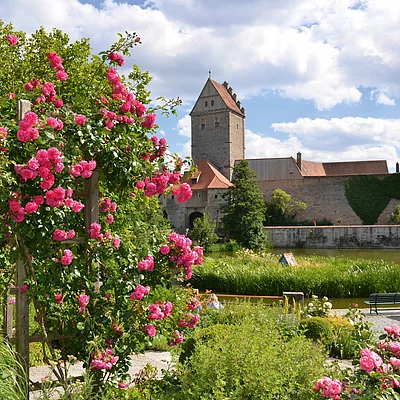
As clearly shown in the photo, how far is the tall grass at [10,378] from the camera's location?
297 cm

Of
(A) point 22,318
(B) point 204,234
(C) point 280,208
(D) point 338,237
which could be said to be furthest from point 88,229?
(C) point 280,208

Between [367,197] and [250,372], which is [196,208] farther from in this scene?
[250,372]

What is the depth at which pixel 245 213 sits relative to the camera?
2967 centimetres

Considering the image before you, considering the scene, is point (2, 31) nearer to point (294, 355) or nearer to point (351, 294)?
point (294, 355)

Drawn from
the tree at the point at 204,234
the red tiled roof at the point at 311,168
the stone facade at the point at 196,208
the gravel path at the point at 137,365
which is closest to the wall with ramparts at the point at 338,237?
the tree at the point at 204,234

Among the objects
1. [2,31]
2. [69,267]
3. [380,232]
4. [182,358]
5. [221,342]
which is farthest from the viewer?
[380,232]

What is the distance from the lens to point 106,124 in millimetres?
3525

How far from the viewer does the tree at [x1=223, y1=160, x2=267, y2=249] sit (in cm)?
2909

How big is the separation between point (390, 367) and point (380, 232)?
30853mm

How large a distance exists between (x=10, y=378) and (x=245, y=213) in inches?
1055

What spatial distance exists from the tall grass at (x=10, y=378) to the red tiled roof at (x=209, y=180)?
3516cm

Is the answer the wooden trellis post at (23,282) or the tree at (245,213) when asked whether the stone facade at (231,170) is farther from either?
the wooden trellis post at (23,282)

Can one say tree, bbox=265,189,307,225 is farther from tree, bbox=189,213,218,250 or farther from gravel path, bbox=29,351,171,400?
gravel path, bbox=29,351,171,400

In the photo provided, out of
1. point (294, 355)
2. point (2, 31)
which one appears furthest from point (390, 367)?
point (2, 31)
